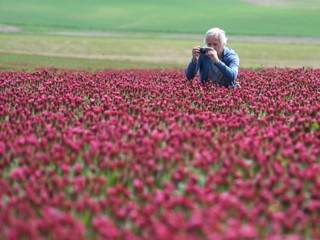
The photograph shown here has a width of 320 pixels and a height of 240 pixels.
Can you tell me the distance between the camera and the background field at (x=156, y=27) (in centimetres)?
6512

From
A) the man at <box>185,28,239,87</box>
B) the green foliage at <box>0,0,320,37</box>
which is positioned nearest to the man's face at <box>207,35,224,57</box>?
the man at <box>185,28,239,87</box>

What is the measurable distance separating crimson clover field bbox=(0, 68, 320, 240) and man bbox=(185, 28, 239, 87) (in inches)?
127

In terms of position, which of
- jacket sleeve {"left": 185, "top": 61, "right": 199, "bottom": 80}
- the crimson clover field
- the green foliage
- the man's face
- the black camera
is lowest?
the crimson clover field

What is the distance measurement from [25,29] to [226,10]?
49.6 m

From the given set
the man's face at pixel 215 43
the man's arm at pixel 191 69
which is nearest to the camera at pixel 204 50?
the man's face at pixel 215 43

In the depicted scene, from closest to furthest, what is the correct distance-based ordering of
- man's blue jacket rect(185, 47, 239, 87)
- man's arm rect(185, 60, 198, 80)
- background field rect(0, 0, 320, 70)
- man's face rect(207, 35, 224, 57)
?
man's blue jacket rect(185, 47, 239, 87) → man's face rect(207, 35, 224, 57) → man's arm rect(185, 60, 198, 80) → background field rect(0, 0, 320, 70)

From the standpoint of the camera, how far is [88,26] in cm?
10919

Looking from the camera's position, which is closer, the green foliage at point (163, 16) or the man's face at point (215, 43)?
the man's face at point (215, 43)

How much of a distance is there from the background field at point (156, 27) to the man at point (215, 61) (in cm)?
4087

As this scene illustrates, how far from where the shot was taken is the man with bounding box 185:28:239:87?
51.6 feet

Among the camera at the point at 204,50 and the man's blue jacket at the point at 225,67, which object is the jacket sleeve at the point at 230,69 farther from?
the camera at the point at 204,50

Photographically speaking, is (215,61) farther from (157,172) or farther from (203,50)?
(157,172)

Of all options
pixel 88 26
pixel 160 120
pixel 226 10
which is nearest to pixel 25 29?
pixel 88 26

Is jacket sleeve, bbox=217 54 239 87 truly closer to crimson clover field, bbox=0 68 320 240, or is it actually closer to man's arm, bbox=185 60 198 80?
man's arm, bbox=185 60 198 80
